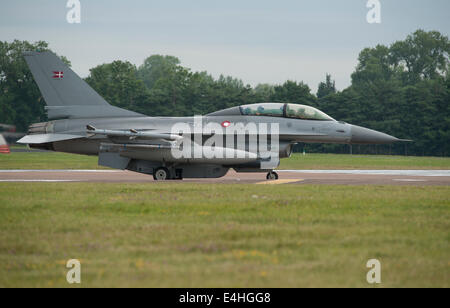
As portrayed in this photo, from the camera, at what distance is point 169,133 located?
21891mm

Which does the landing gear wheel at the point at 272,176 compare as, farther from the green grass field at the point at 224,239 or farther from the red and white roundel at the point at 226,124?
the green grass field at the point at 224,239

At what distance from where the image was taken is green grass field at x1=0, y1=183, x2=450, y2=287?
654 centimetres

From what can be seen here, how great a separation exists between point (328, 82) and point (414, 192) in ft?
360

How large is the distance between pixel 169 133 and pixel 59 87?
4658 millimetres

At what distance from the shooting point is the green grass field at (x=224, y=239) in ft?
21.5

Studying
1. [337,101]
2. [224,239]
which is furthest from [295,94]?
[224,239]

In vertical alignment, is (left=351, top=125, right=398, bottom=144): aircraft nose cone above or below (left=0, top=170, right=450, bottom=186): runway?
above

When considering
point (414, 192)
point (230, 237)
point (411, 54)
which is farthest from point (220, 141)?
point (411, 54)

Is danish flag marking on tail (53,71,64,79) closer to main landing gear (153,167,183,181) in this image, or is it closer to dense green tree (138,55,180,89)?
main landing gear (153,167,183,181)

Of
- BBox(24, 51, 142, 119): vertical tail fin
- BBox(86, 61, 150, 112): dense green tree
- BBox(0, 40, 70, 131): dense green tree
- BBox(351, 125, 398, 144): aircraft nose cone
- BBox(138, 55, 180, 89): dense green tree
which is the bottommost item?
BBox(351, 125, 398, 144): aircraft nose cone

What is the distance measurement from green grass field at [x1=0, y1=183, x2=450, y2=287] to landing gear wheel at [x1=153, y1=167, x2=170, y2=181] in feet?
22.2

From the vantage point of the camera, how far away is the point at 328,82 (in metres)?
123

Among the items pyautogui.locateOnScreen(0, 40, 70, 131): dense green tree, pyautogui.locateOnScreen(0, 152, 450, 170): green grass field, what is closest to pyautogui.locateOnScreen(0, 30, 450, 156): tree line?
pyautogui.locateOnScreen(0, 40, 70, 131): dense green tree
